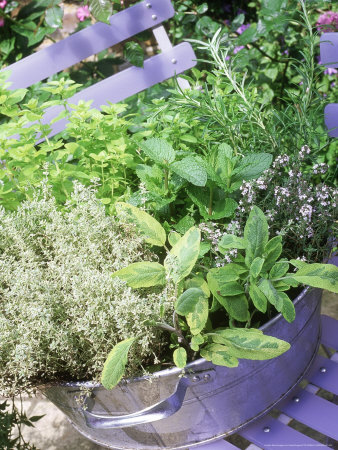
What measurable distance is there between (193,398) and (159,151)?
481 mm

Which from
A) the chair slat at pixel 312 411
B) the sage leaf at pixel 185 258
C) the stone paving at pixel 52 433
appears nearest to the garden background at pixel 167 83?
the stone paving at pixel 52 433

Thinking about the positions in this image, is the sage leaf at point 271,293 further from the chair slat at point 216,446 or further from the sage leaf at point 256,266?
the chair slat at point 216,446

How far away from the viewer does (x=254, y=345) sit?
2.88 ft

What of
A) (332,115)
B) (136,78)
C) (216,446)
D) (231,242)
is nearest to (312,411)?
(216,446)

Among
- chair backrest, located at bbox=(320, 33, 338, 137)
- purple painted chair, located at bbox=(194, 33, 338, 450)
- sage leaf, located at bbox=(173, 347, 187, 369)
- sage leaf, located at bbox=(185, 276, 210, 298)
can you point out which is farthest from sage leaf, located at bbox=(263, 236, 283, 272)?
chair backrest, located at bbox=(320, 33, 338, 137)

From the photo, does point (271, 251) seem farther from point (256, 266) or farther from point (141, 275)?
point (141, 275)

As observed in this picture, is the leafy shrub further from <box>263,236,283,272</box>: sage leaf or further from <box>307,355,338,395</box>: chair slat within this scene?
<box>307,355,338,395</box>: chair slat

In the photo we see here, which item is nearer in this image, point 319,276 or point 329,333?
point 319,276

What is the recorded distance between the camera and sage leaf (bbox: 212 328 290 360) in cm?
87

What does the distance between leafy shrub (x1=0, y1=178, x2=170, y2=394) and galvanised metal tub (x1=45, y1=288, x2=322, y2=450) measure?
5 cm

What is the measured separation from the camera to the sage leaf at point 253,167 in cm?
105

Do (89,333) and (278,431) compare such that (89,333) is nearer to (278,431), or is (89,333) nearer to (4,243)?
(4,243)

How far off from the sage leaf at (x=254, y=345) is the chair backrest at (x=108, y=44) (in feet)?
3.31

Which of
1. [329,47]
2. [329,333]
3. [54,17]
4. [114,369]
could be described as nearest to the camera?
[114,369]
